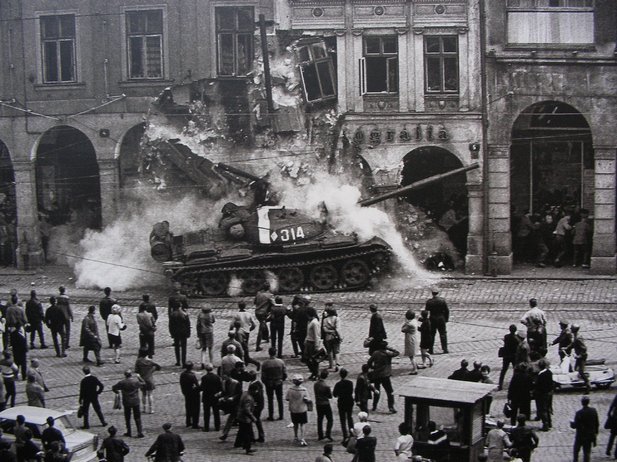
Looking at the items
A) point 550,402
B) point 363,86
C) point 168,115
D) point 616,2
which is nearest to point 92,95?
point 168,115

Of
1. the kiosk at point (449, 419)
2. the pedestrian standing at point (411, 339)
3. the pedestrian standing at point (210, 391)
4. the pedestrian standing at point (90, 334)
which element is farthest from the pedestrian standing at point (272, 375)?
the pedestrian standing at point (90, 334)

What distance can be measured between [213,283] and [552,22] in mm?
13903

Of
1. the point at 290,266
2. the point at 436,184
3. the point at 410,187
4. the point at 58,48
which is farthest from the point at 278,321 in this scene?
the point at 58,48

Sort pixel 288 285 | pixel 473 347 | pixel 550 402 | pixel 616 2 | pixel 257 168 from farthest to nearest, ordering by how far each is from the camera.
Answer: pixel 257 168, pixel 616 2, pixel 288 285, pixel 473 347, pixel 550 402

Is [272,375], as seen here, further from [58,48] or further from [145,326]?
[58,48]

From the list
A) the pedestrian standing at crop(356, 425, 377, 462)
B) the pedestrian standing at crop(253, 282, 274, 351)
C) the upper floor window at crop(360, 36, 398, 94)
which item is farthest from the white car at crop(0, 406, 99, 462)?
the upper floor window at crop(360, 36, 398, 94)

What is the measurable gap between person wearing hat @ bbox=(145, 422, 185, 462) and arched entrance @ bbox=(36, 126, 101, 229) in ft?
82.9

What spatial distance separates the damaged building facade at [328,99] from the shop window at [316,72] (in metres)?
0.07

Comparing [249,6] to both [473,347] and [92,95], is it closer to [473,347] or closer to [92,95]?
[92,95]

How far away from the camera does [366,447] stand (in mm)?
17078

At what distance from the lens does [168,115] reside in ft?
128

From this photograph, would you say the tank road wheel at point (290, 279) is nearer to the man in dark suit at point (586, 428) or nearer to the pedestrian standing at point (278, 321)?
the pedestrian standing at point (278, 321)

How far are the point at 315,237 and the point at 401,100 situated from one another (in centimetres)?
640

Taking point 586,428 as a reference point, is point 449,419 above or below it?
above
